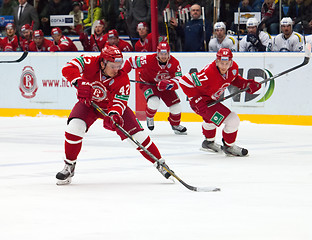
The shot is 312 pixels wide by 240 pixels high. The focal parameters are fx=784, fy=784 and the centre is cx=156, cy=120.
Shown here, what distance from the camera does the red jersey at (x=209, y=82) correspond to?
7.10m

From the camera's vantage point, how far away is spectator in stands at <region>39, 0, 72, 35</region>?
11.9m

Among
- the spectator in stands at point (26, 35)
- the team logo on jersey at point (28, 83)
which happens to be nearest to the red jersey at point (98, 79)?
the team logo on jersey at point (28, 83)

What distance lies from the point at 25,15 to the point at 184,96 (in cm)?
346

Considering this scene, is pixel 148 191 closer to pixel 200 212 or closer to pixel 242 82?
pixel 200 212

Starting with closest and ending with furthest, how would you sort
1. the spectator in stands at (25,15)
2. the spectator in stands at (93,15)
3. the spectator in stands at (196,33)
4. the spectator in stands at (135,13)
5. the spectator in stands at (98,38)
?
the spectator in stands at (196,33), the spectator in stands at (135,13), the spectator in stands at (98,38), the spectator in stands at (93,15), the spectator in stands at (25,15)

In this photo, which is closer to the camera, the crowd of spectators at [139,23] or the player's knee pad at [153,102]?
the player's knee pad at [153,102]

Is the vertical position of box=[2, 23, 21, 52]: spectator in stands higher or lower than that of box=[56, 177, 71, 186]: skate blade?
higher

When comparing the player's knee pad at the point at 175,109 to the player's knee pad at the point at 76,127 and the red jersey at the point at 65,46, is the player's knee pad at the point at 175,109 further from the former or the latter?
the player's knee pad at the point at 76,127

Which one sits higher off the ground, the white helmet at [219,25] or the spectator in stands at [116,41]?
the white helmet at [219,25]

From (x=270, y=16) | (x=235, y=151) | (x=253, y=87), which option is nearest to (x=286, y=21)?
(x=270, y=16)

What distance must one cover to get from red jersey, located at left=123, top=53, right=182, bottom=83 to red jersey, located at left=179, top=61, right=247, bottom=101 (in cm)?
180

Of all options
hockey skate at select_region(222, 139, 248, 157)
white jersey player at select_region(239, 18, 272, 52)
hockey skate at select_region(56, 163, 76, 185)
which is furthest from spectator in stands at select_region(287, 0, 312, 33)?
hockey skate at select_region(56, 163, 76, 185)

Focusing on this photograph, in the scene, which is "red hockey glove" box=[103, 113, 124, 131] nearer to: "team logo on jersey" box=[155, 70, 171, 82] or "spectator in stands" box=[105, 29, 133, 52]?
"team logo on jersey" box=[155, 70, 171, 82]

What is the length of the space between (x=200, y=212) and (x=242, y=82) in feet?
10.3
